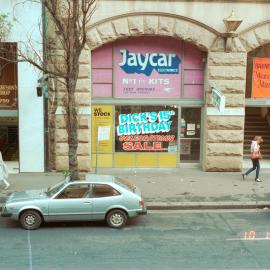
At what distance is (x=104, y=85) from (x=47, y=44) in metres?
2.63

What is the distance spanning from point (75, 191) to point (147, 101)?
23.2 ft

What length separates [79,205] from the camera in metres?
10.4

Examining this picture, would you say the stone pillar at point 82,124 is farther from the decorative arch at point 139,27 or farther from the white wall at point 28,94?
the decorative arch at point 139,27

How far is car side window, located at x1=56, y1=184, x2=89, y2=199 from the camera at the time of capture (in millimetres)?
10555

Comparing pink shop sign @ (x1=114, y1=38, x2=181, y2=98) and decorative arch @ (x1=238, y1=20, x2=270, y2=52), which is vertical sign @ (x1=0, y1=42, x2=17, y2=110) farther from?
decorative arch @ (x1=238, y1=20, x2=270, y2=52)

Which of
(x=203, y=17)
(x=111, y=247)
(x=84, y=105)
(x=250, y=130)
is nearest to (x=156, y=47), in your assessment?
(x=203, y=17)

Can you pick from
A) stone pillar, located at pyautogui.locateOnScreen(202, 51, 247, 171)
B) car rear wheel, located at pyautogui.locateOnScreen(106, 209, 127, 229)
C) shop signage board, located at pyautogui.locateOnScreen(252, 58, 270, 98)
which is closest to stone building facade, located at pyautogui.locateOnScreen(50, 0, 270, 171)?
stone pillar, located at pyautogui.locateOnScreen(202, 51, 247, 171)

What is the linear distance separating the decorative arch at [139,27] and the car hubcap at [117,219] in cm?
759

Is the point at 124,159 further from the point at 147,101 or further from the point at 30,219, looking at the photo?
the point at 30,219

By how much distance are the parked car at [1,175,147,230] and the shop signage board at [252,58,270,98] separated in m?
8.61

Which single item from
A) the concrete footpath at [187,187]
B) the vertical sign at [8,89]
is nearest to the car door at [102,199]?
the concrete footpath at [187,187]

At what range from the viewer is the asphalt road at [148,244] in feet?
27.3

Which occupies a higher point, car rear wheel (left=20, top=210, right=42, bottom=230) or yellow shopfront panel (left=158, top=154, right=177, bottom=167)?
yellow shopfront panel (left=158, top=154, right=177, bottom=167)

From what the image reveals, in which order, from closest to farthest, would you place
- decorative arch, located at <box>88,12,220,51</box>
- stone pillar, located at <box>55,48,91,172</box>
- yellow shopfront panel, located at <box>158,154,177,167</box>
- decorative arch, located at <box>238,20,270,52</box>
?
decorative arch, located at <box>88,12,220,51</box>
stone pillar, located at <box>55,48,91,172</box>
decorative arch, located at <box>238,20,270,52</box>
yellow shopfront panel, located at <box>158,154,177,167</box>
